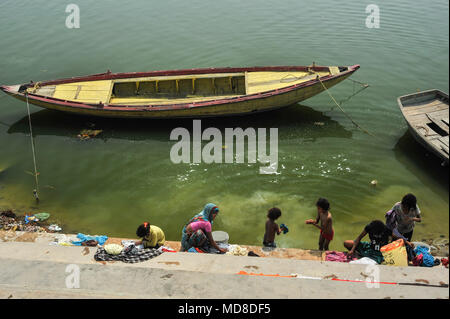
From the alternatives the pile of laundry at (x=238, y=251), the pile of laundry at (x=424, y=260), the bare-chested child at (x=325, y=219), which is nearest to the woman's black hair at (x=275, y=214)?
the bare-chested child at (x=325, y=219)

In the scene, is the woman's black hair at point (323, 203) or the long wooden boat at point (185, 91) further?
the long wooden boat at point (185, 91)

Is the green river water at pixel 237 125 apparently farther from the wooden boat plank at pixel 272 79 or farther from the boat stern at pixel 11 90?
the boat stern at pixel 11 90

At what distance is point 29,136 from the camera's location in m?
12.5

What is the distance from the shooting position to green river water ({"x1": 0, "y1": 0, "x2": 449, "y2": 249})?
9.05 metres

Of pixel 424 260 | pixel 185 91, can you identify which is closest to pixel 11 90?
pixel 185 91

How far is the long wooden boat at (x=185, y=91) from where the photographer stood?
11.8 metres

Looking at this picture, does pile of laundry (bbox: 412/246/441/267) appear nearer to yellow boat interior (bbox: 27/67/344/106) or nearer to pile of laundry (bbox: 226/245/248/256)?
pile of laundry (bbox: 226/245/248/256)

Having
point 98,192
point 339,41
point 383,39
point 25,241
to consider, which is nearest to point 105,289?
point 25,241

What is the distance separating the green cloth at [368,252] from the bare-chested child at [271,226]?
140 cm

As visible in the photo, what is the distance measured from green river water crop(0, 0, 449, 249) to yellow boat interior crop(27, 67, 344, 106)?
932mm

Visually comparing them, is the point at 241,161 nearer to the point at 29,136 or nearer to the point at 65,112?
the point at 65,112

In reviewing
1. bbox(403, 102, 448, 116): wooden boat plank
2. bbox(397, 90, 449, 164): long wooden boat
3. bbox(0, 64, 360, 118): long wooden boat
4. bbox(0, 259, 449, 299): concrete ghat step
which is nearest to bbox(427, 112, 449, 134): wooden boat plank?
bbox(397, 90, 449, 164): long wooden boat

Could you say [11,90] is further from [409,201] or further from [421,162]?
[421,162]
